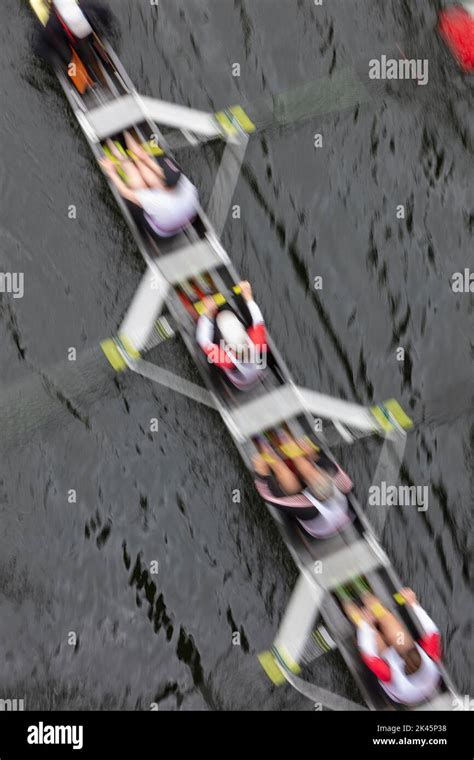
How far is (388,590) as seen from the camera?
10.4m

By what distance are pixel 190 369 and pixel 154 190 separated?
1.74 metres

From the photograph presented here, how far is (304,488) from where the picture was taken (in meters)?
10.4

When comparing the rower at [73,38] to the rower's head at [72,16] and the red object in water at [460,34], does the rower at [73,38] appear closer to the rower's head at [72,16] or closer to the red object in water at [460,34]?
the rower's head at [72,16]

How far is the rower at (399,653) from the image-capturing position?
10.0m

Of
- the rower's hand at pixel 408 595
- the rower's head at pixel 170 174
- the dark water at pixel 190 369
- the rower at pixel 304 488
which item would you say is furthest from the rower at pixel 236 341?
the rower's hand at pixel 408 595

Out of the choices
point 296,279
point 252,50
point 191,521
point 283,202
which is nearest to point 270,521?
point 191,521

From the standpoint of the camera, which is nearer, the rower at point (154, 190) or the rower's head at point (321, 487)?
the rower's head at point (321, 487)

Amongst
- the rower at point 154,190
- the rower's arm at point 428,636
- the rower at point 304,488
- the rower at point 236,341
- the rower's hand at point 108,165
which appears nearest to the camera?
the rower's arm at point 428,636

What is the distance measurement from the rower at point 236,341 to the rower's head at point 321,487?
1094 mm

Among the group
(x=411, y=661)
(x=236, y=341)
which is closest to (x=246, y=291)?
(x=236, y=341)

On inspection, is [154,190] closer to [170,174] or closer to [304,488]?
[170,174]
